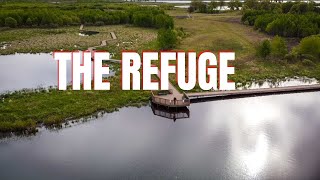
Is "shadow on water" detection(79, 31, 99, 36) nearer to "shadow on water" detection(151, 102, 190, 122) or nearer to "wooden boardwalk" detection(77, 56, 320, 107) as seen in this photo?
"wooden boardwalk" detection(77, 56, 320, 107)

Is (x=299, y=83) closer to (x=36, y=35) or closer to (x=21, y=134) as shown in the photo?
(x=21, y=134)

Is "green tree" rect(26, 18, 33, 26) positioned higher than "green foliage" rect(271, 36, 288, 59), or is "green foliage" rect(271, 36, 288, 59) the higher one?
"green tree" rect(26, 18, 33, 26)

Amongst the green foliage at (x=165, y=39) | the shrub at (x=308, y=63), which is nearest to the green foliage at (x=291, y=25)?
the shrub at (x=308, y=63)

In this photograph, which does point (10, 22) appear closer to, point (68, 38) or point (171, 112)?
point (68, 38)

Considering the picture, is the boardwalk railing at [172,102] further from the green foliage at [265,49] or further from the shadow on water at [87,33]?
the shadow on water at [87,33]

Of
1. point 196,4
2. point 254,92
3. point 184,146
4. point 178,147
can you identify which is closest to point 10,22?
point 196,4

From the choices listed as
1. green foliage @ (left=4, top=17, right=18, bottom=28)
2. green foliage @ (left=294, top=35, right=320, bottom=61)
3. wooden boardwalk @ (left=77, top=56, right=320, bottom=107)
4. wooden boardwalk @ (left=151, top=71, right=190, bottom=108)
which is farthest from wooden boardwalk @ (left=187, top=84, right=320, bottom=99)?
green foliage @ (left=4, top=17, right=18, bottom=28)
